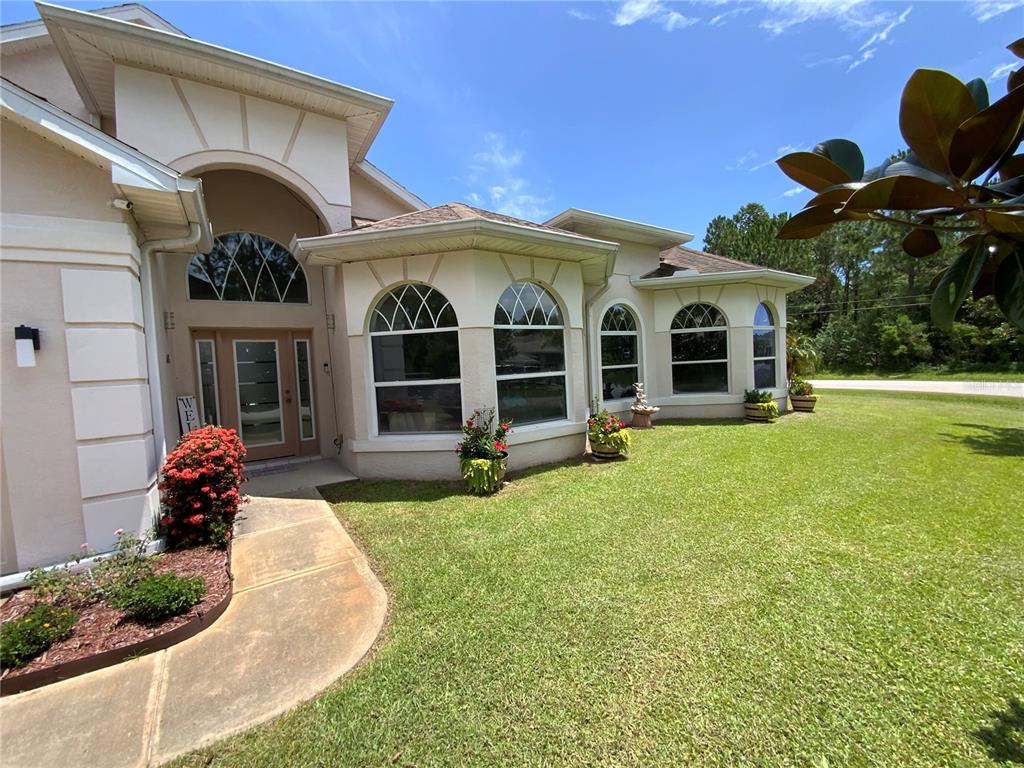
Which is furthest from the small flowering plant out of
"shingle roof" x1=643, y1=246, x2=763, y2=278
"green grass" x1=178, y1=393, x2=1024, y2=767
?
"shingle roof" x1=643, y1=246, x2=763, y2=278

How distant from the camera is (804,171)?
142 centimetres

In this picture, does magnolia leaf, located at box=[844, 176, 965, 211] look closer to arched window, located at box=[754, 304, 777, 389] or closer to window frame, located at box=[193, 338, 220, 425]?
window frame, located at box=[193, 338, 220, 425]

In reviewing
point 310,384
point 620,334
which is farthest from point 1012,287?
point 620,334

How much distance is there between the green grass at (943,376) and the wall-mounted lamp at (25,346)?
33427 mm

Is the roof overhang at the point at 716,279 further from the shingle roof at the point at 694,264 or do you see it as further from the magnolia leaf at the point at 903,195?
the magnolia leaf at the point at 903,195

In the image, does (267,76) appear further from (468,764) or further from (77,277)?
(468,764)

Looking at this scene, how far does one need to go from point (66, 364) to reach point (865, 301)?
144 feet

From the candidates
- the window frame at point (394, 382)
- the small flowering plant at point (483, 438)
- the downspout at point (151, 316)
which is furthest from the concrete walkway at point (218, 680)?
the window frame at point (394, 382)

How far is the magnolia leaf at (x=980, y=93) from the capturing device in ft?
4.22

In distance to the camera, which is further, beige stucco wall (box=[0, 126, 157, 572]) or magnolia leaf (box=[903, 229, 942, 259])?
beige stucco wall (box=[0, 126, 157, 572])

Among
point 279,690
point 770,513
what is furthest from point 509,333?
point 279,690

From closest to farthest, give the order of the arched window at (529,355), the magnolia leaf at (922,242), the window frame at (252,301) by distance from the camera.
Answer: the magnolia leaf at (922,242)
the arched window at (529,355)
the window frame at (252,301)

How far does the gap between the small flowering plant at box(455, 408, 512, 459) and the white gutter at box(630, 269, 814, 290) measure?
22.2 ft

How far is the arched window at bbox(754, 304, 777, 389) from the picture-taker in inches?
450
